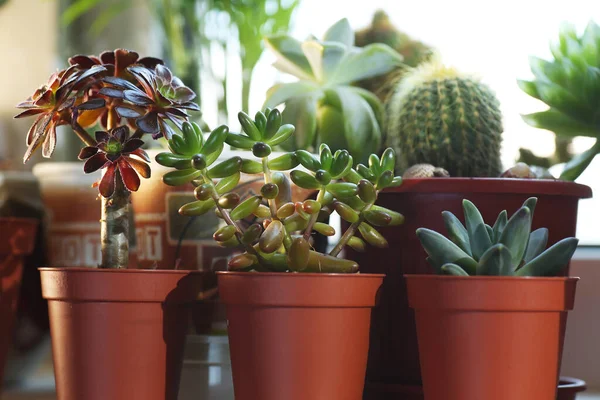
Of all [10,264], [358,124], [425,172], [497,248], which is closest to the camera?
[497,248]

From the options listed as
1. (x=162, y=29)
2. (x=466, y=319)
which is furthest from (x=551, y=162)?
(x=162, y=29)

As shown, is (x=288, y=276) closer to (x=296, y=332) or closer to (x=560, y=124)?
(x=296, y=332)

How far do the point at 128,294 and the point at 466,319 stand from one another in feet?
1.05

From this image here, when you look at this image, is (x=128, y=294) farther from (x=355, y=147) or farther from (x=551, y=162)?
(x=551, y=162)

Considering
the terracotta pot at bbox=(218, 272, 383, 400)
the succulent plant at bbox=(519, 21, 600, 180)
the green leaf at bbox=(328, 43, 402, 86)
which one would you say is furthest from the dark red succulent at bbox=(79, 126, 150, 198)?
the succulent plant at bbox=(519, 21, 600, 180)

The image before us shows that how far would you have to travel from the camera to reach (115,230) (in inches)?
30.0

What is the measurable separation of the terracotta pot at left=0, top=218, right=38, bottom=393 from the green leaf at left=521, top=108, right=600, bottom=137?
2.47 ft

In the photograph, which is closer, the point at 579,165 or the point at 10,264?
the point at 579,165

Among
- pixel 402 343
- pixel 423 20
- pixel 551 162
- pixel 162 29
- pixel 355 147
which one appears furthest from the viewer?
pixel 162 29

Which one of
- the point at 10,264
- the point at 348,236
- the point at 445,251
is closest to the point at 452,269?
the point at 445,251

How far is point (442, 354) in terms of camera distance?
65 centimetres

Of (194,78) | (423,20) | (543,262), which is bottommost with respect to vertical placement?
(543,262)

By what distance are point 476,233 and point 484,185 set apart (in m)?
0.12

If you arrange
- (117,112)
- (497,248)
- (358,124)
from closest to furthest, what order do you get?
(497,248)
(117,112)
(358,124)
